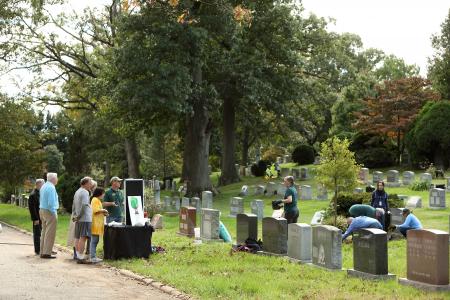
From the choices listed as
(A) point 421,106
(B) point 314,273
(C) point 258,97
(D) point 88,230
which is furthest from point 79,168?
(B) point 314,273

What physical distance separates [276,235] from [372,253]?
10.7ft

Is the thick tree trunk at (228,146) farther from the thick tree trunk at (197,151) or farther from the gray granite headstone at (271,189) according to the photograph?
the gray granite headstone at (271,189)

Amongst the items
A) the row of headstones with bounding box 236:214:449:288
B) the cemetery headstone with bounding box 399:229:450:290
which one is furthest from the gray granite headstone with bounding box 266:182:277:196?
the cemetery headstone with bounding box 399:229:450:290

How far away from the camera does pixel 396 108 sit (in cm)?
4275

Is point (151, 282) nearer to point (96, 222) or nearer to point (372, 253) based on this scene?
point (96, 222)

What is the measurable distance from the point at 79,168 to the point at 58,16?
10108 millimetres

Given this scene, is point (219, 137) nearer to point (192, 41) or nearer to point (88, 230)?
point (192, 41)

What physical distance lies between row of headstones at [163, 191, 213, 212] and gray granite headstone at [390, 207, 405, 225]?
29.6 ft

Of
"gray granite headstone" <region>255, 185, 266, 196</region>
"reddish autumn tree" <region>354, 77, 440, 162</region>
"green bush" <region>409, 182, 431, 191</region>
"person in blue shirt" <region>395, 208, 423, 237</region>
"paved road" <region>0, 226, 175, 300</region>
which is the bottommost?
"paved road" <region>0, 226, 175, 300</region>

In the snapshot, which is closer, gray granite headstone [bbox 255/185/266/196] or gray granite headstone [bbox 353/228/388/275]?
gray granite headstone [bbox 353/228/388/275]

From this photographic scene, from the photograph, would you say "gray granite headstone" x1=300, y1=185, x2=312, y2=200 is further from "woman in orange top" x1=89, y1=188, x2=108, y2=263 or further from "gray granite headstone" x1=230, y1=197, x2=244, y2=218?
"woman in orange top" x1=89, y1=188, x2=108, y2=263

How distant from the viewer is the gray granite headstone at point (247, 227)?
601 inches

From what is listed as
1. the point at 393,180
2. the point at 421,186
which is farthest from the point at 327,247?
the point at 393,180

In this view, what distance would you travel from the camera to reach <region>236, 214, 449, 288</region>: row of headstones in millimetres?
10023
